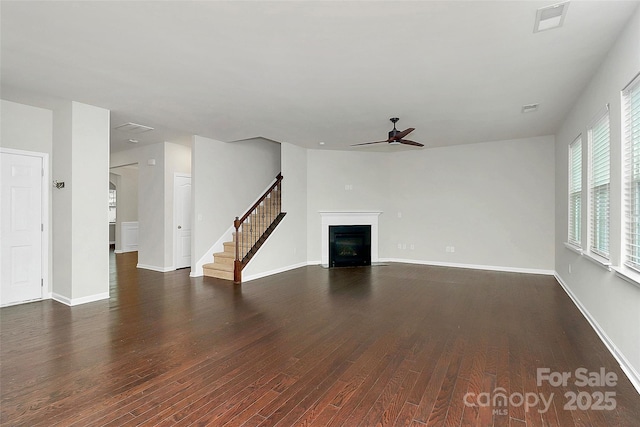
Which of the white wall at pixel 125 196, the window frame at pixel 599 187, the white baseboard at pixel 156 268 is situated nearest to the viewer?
the window frame at pixel 599 187

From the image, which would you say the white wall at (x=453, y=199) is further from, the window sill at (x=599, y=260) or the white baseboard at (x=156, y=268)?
the white baseboard at (x=156, y=268)

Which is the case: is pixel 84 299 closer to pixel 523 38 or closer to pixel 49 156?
pixel 49 156

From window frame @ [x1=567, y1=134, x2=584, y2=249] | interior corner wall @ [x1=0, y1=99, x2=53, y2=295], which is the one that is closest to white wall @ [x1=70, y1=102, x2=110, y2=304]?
interior corner wall @ [x1=0, y1=99, x2=53, y2=295]

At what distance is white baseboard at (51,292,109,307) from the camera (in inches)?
170

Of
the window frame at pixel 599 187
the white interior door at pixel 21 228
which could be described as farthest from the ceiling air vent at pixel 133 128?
the window frame at pixel 599 187

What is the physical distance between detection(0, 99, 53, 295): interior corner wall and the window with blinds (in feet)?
22.6

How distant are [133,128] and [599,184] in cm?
676

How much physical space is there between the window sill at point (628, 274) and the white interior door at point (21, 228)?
673 centimetres

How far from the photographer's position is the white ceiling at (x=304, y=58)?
234 cm

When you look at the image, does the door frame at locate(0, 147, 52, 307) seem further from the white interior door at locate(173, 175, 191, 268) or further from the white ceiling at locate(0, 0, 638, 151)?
the white interior door at locate(173, 175, 191, 268)

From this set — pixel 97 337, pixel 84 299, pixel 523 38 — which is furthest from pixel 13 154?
pixel 523 38

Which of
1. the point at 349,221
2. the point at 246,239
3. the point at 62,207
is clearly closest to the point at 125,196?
the point at 246,239

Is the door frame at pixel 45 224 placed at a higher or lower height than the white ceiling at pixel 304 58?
lower

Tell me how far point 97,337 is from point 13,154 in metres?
3.02
